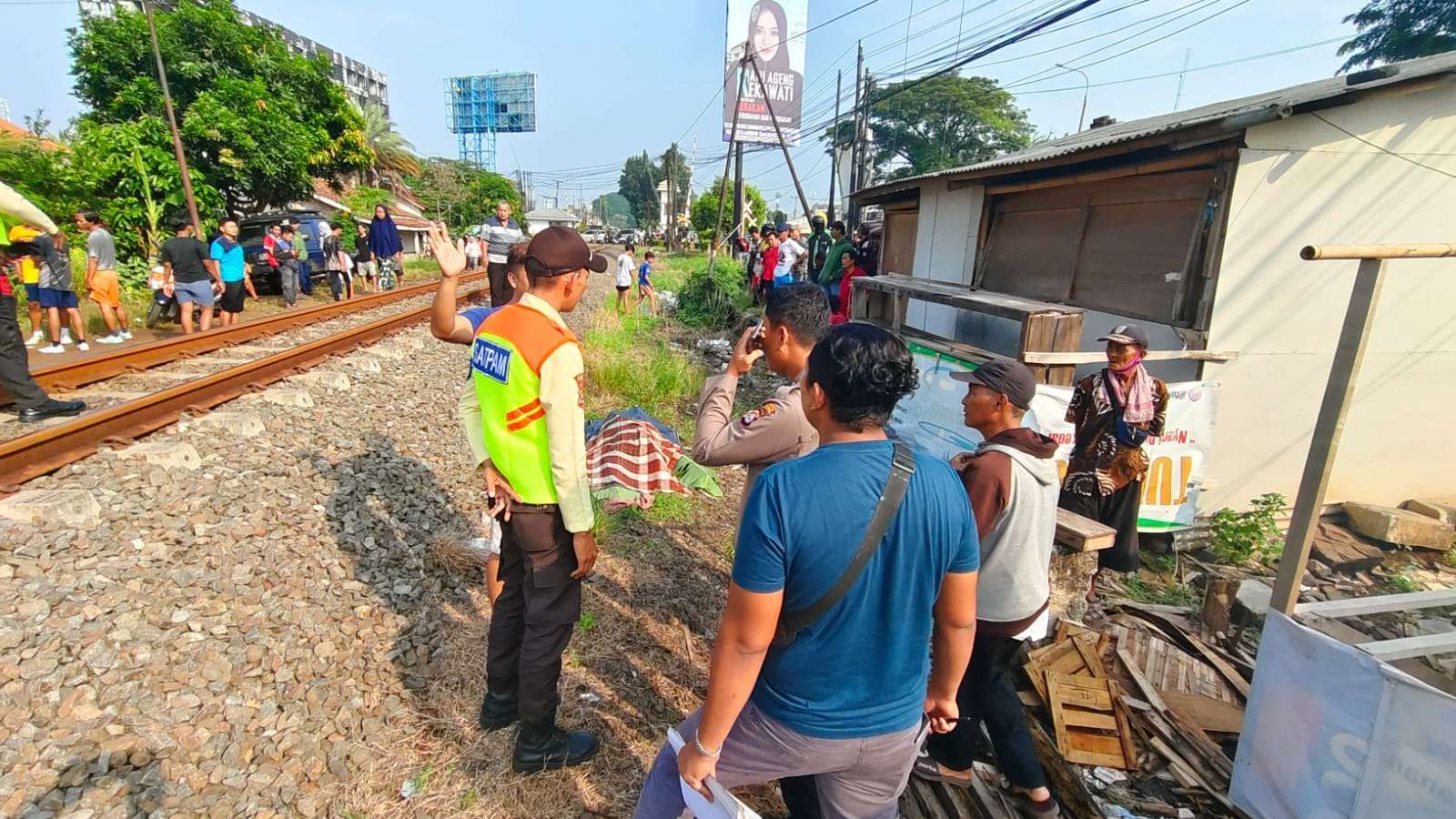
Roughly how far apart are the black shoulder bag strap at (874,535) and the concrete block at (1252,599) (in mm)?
4035

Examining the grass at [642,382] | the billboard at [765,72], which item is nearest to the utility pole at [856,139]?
the billboard at [765,72]

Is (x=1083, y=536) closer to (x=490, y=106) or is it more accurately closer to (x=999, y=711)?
(x=999, y=711)

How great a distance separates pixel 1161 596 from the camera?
4.86 meters

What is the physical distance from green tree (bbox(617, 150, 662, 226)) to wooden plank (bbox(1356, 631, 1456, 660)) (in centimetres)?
7377

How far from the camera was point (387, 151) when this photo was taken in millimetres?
38125

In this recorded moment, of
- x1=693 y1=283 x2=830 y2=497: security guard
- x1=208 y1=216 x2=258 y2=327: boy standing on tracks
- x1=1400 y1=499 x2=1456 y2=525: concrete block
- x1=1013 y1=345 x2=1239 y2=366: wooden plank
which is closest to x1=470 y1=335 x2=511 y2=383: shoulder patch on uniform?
x1=693 y1=283 x2=830 y2=497: security guard

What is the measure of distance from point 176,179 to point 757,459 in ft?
54.3

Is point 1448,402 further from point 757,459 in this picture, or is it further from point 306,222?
point 306,222

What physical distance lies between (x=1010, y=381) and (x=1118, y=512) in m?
2.78

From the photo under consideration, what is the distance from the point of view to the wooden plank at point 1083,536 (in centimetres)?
364

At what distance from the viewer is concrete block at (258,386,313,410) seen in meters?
5.84

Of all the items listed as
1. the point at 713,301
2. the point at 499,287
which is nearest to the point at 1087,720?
the point at 499,287

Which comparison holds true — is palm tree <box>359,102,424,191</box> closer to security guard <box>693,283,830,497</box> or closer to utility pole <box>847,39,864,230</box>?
utility pole <box>847,39,864,230</box>

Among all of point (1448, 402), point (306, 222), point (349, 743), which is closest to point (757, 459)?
point (349, 743)
